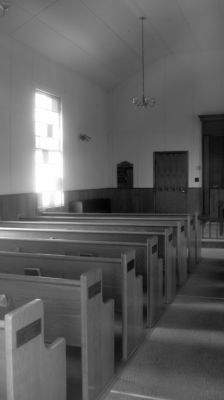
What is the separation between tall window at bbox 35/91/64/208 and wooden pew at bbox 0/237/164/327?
5.01m

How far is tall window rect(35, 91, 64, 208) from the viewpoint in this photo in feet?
29.1

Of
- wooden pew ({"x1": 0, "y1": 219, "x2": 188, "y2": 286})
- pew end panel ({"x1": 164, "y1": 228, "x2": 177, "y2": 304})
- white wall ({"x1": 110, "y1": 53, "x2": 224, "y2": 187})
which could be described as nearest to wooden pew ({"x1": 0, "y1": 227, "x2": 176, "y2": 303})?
pew end panel ({"x1": 164, "y1": 228, "x2": 177, "y2": 304})

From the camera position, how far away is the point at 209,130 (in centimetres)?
1164

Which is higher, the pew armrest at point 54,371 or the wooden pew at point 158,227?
the wooden pew at point 158,227

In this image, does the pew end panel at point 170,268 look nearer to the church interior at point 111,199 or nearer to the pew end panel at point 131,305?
the church interior at point 111,199

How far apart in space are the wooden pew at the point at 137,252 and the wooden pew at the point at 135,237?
12.2 inches

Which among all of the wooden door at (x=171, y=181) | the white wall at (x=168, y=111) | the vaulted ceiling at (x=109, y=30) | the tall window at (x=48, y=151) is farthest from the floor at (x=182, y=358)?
the white wall at (x=168, y=111)

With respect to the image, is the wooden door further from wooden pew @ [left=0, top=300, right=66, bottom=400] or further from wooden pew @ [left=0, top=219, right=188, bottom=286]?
wooden pew @ [left=0, top=300, right=66, bottom=400]

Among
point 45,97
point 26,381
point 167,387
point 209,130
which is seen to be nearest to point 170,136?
point 209,130

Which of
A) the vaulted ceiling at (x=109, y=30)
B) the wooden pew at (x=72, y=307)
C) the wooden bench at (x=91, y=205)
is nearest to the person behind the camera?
the wooden pew at (x=72, y=307)

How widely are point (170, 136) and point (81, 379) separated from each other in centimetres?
1006

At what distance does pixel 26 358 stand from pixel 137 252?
2.09 metres

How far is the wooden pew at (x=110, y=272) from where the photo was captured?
9.68 feet

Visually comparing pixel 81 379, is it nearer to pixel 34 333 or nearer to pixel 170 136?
pixel 34 333
